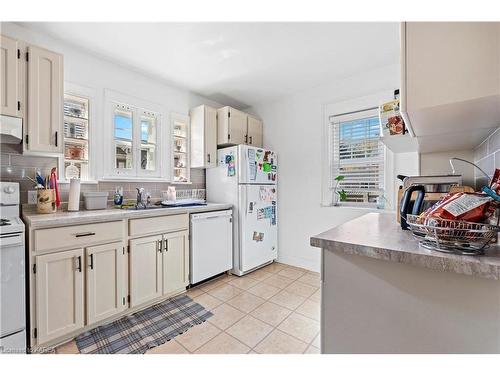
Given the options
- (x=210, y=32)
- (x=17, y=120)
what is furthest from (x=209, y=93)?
(x=17, y=120)


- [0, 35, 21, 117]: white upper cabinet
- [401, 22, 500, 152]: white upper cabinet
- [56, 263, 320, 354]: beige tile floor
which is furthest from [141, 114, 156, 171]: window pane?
[401, 22, 500, 152]: white upper cabinet

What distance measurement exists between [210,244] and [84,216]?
1.26 metres

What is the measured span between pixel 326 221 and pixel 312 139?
1.09 metres

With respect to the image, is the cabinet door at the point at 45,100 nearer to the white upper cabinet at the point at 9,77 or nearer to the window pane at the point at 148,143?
the white upper cabinet at the point at 9,77

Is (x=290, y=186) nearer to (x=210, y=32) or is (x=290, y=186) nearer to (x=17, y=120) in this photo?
(x=210, y=32)

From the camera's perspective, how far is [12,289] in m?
1.31

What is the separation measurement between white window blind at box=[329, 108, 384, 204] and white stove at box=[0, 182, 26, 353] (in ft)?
9.49

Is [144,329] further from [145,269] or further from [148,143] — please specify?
[148,143]

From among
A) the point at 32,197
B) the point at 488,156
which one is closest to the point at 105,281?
the point at 32,197

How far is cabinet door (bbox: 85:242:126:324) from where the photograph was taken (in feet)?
5.48

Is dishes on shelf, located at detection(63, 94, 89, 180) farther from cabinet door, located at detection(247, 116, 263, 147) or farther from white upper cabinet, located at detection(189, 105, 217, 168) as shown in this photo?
cabinet door, located at detection(247, 116, 263, 147)

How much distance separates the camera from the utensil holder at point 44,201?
1783mm

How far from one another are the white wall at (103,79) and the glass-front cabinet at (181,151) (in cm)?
15

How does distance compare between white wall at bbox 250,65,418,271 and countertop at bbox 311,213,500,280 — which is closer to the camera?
countertop at bbox 311,213,500,280
